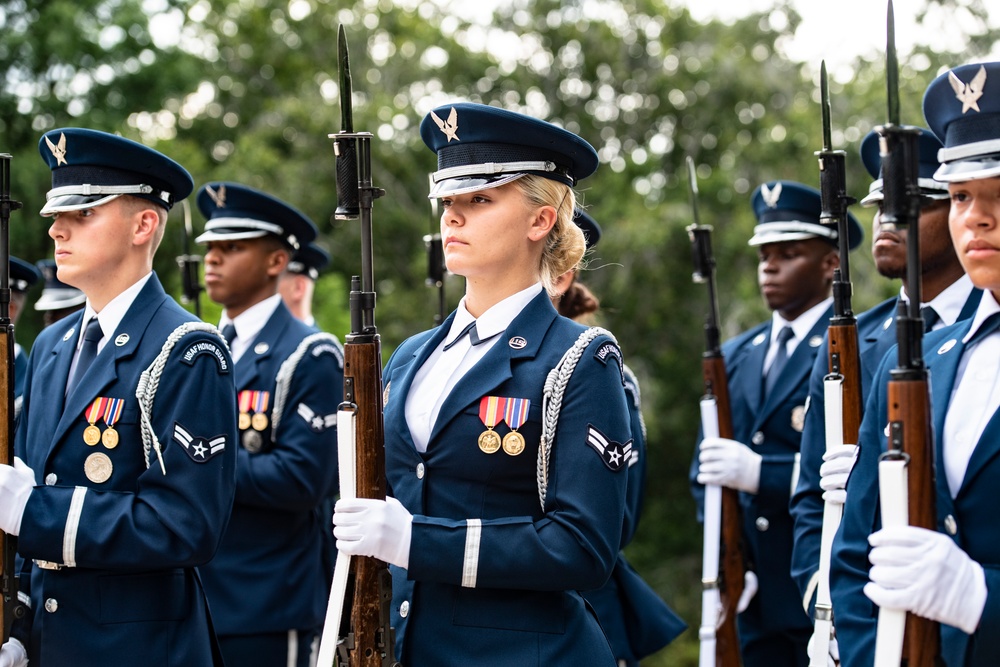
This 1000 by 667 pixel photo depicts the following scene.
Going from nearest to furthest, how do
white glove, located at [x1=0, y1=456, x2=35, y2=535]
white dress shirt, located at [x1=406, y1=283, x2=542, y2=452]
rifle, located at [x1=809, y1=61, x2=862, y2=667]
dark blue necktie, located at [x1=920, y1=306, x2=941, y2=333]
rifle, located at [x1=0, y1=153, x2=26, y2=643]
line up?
white dress shirt, located at [x1=406, y1=283, x2=542, y2=452]
white glove, located at [x1=0, y1=456, x2=35, y2=535]
rifle, located at [x1=0, y1=153, x2=26, y2=643]
rifle, located at [x1=809, y1=61, x2=862, y2=667]
dark blue necktie, located at [x1=920, y1=306, x2=941, y2=333]

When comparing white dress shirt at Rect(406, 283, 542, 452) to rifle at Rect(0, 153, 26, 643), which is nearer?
white dress shirt at Rect(406, 283, 542, 452)

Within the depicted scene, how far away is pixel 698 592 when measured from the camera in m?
16.1

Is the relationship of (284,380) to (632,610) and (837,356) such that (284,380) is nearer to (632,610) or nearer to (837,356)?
(632,610)

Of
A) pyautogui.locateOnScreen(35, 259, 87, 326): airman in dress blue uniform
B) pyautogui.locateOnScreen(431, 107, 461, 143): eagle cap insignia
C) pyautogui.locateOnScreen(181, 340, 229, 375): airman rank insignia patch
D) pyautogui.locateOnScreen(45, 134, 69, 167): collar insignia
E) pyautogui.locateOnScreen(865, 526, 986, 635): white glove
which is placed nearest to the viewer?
pyautogui.locateOnScreen(865, 526, 986, 635): white glove

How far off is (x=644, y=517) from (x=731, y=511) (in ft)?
37.3

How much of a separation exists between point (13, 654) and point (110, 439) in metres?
0.69

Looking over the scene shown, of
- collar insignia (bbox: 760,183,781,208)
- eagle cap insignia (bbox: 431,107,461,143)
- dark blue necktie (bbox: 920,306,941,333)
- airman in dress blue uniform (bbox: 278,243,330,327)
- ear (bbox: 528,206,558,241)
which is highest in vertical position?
collar insignia (bbox: 760,183,781,208)

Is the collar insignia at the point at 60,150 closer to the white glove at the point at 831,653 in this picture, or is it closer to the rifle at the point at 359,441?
the rifle at the point at 359,441

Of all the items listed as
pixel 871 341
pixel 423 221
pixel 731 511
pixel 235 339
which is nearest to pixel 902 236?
pixel 871 341

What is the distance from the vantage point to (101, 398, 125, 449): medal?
3730 millimetres

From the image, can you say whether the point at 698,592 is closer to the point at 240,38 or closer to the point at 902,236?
the point at 240,38

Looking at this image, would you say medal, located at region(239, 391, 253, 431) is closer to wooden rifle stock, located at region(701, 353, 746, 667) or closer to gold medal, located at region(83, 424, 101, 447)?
gold medal, located at region(83, 424, 101, 447)

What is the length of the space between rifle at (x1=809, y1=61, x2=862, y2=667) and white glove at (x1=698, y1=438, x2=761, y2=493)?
1299 mm

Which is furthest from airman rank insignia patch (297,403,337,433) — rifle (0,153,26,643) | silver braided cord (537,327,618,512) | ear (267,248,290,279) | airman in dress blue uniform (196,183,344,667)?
silver braided cord (537,327,618,512)
